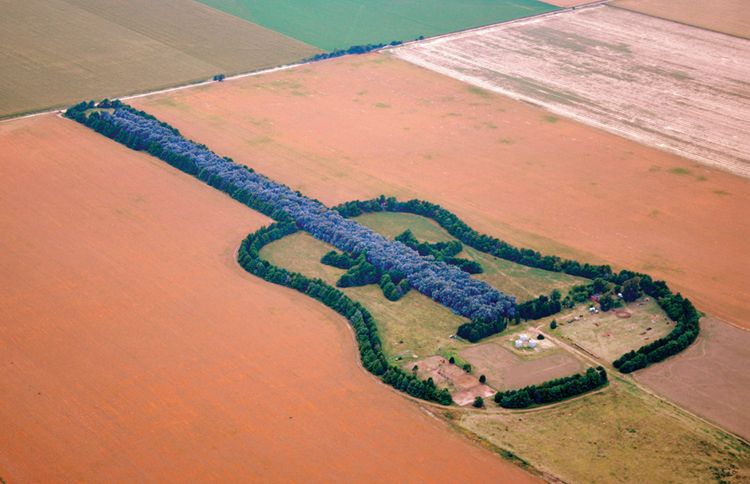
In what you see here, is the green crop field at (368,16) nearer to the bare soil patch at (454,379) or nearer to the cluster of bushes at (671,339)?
the cluster of bushes at (671,339)

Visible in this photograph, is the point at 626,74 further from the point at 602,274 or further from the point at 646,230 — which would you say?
the point at 602,274

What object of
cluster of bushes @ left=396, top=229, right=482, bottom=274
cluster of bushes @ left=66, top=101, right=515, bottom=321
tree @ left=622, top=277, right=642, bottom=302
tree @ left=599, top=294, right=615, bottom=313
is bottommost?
cluster of bushes @ left=66, top=101, right=515, bottom=321

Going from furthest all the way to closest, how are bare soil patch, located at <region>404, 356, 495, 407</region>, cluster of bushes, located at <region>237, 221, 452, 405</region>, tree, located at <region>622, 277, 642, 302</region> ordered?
1. tree, located at <region>622, 277, 642, 302</region>
2. bare soil patch, located at <region>404, 356, 495, 407</region>
3. cluster of bushes, located at <region>237, 221, 452, 405</region>

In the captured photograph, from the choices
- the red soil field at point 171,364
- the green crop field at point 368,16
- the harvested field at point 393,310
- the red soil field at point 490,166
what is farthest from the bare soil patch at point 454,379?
the green crop field at point 368,16

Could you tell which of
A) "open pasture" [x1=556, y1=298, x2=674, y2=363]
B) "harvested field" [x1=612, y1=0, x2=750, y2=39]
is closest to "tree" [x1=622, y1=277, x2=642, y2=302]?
"open pasture" [x1=556, y1=298, x2=674, y2=363]

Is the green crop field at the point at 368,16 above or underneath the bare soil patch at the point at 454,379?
above

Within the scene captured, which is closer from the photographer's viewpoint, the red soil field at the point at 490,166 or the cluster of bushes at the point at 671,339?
the cluster of bushes at the point at 671,339

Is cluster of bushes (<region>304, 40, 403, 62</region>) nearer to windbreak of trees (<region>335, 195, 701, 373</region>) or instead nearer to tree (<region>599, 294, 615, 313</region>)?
windbreak of trees (<region>335, 195, 701, 373</region>)
